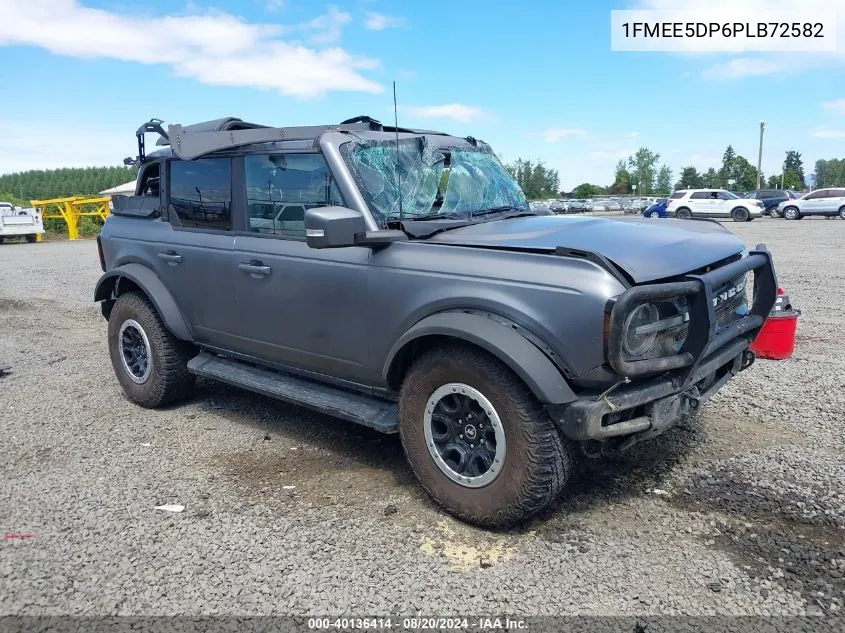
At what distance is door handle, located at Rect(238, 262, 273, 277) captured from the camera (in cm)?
439

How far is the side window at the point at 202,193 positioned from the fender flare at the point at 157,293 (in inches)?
18.6

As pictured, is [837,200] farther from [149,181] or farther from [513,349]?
[513,349]

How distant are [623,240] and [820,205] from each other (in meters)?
34.4

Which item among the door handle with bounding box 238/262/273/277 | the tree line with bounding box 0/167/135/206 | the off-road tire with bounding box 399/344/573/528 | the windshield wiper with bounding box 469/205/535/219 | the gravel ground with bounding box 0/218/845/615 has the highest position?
the tree line with bounding box 0/167/135/206

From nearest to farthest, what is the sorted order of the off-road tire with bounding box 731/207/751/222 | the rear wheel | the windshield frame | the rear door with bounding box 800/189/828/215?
the windshield frame → the rear door with bounding box 800/189/828/215 → the off-road tire with bounding box 731/207/751/222 → the rear wheel

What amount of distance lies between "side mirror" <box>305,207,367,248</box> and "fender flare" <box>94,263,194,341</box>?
201 cm

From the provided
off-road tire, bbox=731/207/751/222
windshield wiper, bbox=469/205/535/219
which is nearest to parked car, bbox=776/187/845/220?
off-road tire, bbox=731/207/751/222

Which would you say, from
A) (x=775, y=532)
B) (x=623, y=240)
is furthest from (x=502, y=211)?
(x=775, y=532)

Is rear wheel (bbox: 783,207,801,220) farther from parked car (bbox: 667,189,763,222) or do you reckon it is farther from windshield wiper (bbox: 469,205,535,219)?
windshield wiper (bbox: 469,205,535,219)

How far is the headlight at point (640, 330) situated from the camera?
3055 mm

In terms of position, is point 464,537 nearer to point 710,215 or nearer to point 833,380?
point 833,380

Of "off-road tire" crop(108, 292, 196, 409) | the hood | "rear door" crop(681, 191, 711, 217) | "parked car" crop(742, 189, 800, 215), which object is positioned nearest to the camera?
the hood

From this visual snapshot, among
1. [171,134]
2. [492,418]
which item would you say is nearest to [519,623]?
[492,418]

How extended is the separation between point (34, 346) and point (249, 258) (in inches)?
194
